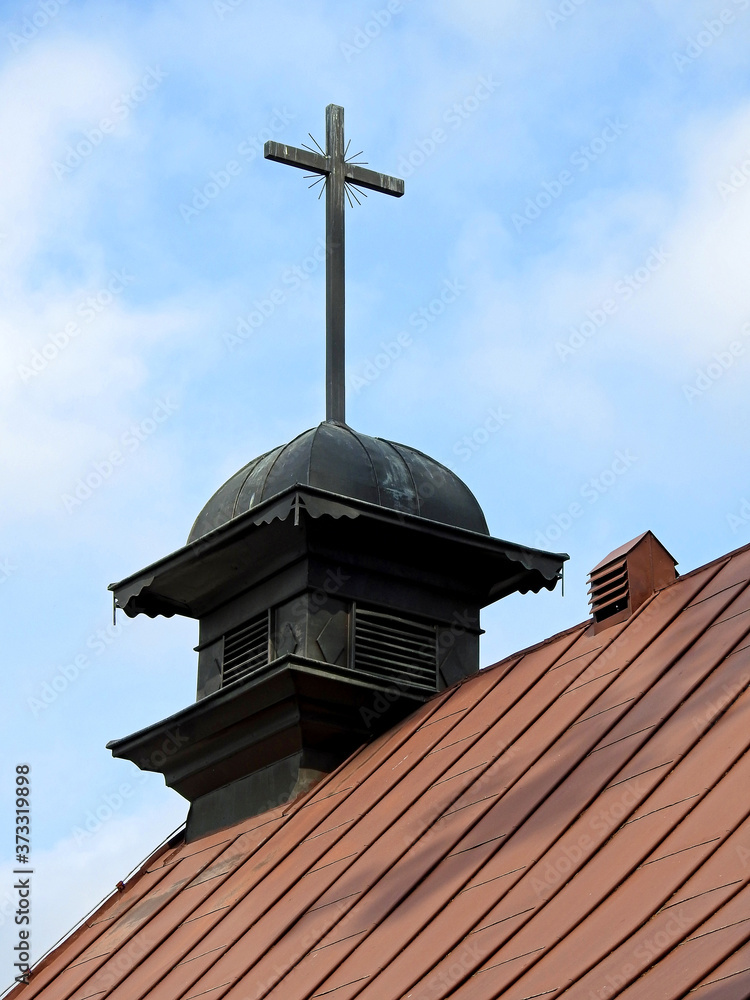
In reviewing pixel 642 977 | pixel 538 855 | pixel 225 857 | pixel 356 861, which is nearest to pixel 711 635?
pixel 538 855

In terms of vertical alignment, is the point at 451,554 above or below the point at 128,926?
above

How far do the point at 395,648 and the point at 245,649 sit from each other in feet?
5.24

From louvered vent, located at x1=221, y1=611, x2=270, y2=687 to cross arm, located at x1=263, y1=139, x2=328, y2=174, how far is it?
489 centimetres

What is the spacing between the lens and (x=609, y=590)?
14828 mm

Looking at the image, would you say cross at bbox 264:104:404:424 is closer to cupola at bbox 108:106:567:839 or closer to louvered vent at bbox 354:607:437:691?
cupola at bbox 108:106:567:839

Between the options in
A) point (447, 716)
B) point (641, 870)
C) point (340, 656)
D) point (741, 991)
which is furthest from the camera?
point (340, 656)

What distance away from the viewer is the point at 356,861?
13.9 meters

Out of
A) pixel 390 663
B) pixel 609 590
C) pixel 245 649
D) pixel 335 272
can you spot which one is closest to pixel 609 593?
pixel 609 590

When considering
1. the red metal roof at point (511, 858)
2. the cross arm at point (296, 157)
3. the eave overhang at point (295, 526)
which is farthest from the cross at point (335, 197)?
the red metal roof at point (511, 858)

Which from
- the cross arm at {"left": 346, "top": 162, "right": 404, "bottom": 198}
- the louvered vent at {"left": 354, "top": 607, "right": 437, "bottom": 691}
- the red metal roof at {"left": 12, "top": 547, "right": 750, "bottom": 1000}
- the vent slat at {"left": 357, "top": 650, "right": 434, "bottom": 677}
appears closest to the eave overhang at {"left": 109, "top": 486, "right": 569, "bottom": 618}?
the louvered vent at {"left": 354, "top": 607, "right": 437, "bottom": 691}

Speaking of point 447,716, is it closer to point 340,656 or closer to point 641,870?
point 340,656

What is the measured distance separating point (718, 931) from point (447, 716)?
6522 millimetres

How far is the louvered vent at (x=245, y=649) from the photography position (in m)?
17.8

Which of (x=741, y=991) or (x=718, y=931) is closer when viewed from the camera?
(x=741, y=991)
